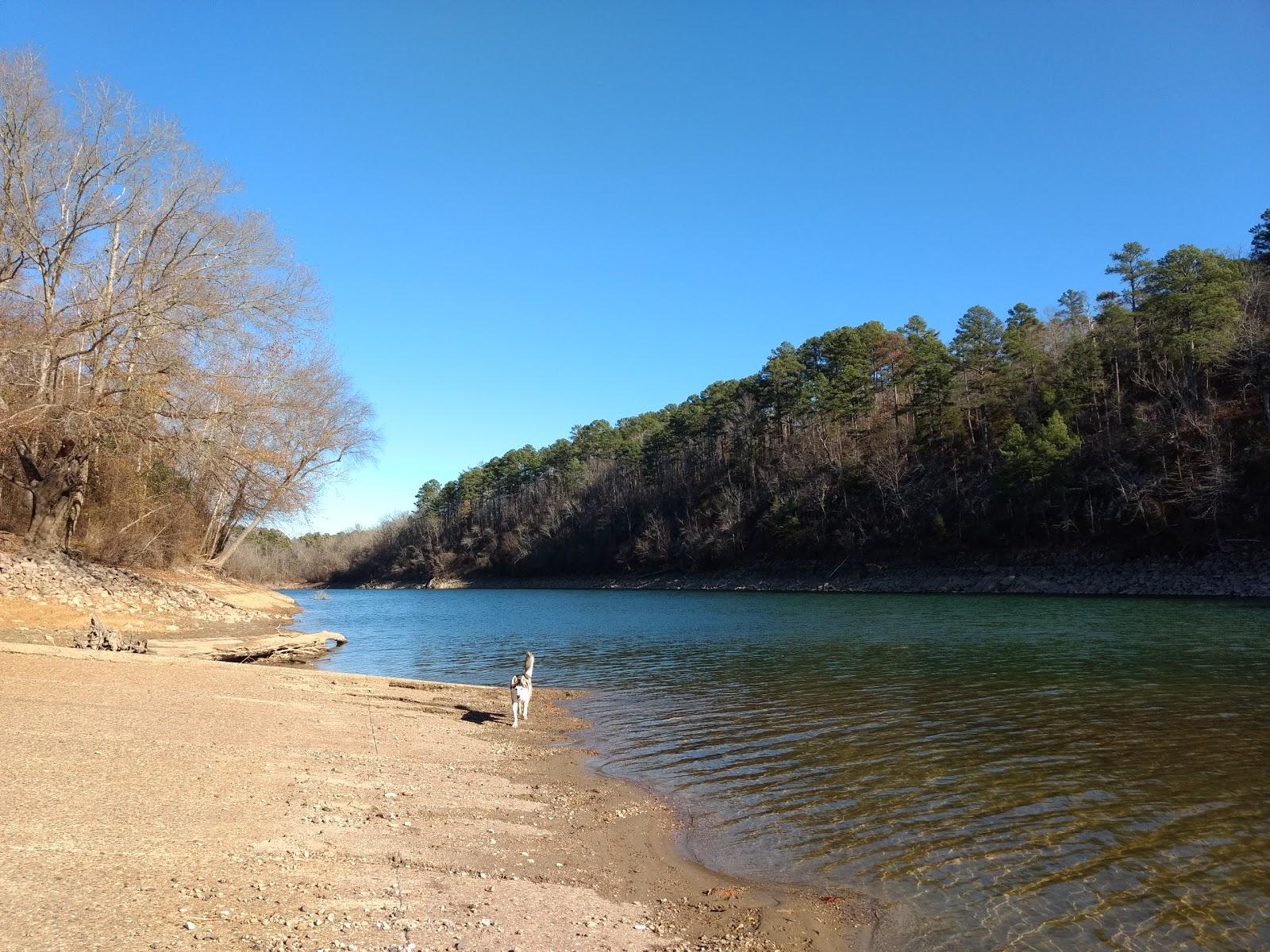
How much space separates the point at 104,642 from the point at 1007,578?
53918mm

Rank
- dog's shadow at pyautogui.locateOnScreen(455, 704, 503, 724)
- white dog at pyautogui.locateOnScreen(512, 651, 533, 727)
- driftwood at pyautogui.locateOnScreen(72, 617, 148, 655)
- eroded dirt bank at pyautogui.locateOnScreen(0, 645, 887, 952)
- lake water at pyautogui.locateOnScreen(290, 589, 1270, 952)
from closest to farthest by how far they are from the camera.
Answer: eroded dirt bank at pyautogui.locateOnScreen(0, 645, 887, 952)
lake water at pyautogui.locateOnScreen(290, 589, 1270, 952)
white dog at pyautogui.locateOnScreen(512, 651, 533, 727)
dog's shadow at pyautogui.locateOnScreen(455, 704, 503, 724)
driftwood at pyautogui.locateOnScreen(72, 617, 148, 655)

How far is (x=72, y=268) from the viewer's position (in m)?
23.0

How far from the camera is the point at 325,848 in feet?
21.2

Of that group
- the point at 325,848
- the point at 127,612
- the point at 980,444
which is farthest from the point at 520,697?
the point at 980,444

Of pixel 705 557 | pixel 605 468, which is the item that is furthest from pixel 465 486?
pixel 705 557

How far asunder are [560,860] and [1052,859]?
186 inches

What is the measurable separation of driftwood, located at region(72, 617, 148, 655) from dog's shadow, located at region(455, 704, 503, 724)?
8.39 meters

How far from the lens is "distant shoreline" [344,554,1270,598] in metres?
42.5

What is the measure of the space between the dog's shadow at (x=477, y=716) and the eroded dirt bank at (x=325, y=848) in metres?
2.35

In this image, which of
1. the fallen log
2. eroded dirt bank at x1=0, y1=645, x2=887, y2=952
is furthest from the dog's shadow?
the fallen log

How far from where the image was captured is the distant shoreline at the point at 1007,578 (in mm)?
42469

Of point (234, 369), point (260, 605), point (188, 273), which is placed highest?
point (188, 273)

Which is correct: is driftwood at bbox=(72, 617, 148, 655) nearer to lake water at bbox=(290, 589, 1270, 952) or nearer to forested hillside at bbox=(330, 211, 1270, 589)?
lake water at bbox=(290, 589, 1270, 952)

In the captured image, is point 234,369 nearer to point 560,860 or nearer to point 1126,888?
point 560,860
